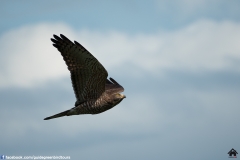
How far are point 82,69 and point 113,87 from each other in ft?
10.3

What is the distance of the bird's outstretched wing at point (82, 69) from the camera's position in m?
19.6

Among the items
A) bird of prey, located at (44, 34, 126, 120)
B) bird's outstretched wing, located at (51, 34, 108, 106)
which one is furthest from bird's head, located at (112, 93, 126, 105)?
bird's outstretched wing, located at (51, 34, 108, 106)

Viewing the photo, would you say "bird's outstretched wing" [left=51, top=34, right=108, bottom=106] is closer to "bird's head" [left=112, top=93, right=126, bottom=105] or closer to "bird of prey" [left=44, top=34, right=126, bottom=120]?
"bird of prey" [left=44, top=34, right=126, bottom=120]

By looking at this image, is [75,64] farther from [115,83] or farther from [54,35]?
[115,83]

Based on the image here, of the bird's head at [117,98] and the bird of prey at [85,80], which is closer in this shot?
the bird of prey at [85,80]

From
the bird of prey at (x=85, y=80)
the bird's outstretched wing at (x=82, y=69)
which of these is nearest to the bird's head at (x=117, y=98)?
the bird of prey at (x=85, y=80)

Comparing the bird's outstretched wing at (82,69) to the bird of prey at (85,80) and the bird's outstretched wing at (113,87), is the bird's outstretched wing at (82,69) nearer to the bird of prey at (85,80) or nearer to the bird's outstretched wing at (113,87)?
the bird of prey at (85,80)

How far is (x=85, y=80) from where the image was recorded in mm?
20328

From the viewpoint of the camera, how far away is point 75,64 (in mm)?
20000

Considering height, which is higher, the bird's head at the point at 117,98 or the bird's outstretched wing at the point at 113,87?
the bird's outstretched wing at the point at 113,87

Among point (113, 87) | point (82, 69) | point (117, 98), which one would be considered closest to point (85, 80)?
point (82, 69)

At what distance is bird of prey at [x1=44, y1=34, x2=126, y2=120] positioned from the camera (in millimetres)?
19703

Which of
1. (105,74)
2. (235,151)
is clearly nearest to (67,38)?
(105,74)

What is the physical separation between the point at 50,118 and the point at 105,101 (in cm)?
197
